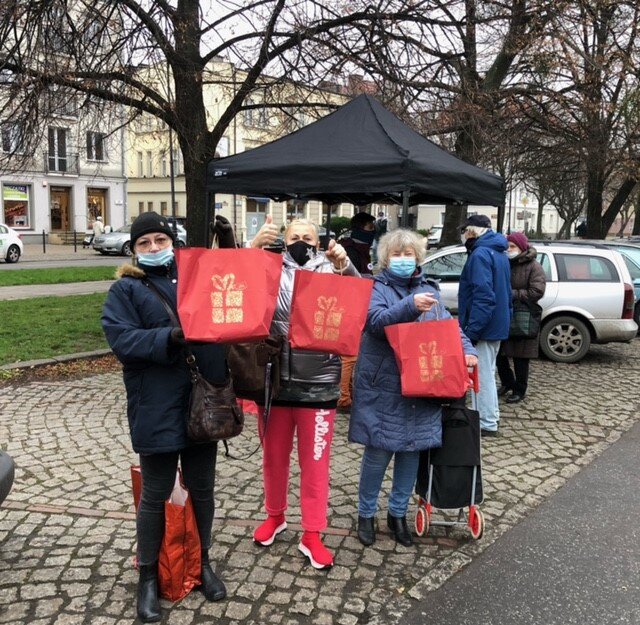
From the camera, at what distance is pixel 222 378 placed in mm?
2873

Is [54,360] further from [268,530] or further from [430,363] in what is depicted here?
[430,363]

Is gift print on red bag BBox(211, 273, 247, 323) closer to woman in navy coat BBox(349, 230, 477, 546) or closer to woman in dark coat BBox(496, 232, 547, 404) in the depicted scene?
woman in navy coat BBox(349, 230, 477, 546)

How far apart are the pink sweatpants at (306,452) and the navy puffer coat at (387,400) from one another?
9.4 inches

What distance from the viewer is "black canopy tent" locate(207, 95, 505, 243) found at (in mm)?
5387

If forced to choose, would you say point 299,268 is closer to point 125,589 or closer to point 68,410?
point 125,589

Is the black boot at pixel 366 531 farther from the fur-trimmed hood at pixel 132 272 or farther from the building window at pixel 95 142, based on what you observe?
the building window at pixel 95 142

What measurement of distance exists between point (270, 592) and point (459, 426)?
4.42ft

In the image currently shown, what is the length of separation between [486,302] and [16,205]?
34303 millimetres

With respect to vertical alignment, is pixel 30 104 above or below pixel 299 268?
above

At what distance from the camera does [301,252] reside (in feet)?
10.8

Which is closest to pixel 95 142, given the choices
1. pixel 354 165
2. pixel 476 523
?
pixel 354 165

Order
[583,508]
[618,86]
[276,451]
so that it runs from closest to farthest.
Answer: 1. [276,451]
2. [583,508]
3. [618,86]

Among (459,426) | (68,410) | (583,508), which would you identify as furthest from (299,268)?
(68,410)

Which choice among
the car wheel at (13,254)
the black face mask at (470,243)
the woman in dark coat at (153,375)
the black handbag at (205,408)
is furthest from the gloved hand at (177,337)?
the car wheel at (13,254)
